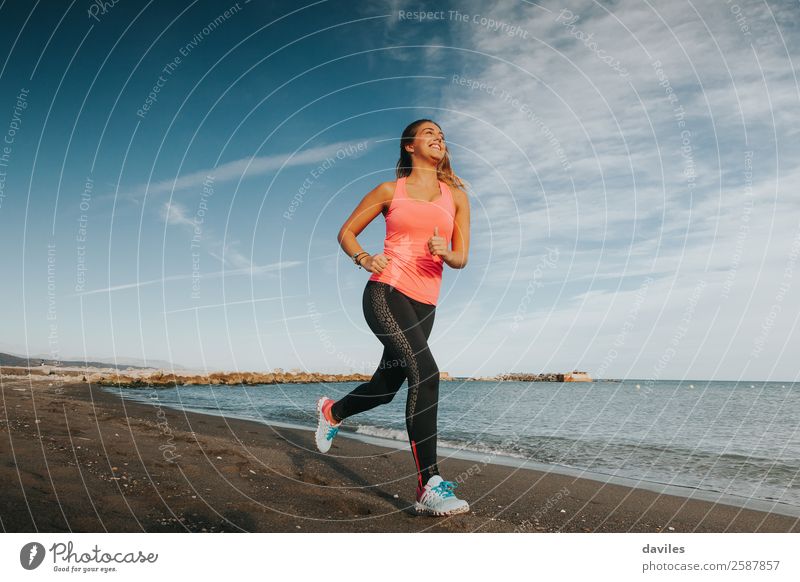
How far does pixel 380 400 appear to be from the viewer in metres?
4.79

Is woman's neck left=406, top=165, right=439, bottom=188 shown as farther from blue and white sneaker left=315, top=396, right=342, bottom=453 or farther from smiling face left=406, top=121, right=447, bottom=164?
blue and white sneaker left=315, top=396, right=342, bottom=453

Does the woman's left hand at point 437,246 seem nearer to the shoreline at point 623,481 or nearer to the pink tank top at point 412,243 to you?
the pink tank top at point 412,243

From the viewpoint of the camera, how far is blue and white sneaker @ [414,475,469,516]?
159 inches

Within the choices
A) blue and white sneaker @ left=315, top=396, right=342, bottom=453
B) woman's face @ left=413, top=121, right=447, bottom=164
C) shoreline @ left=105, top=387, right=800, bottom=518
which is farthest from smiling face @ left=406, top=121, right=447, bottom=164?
shoreline @ left=105, top=387, right=800, bottom=518

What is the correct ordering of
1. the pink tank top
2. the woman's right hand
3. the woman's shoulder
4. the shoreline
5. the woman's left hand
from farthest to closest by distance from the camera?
the shoreline → the woman's shoulder → the pink tank top → the woman's right hand → the woman's left hand

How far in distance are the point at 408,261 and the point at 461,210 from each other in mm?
708

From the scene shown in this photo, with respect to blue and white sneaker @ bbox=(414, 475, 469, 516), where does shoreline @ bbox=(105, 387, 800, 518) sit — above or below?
below

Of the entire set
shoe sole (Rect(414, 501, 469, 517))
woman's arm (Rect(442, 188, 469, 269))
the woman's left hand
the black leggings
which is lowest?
shoe sole (Rect(414, 501, 469, 517))

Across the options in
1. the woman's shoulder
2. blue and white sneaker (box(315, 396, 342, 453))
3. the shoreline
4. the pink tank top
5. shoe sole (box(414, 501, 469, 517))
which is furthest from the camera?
the shoreline

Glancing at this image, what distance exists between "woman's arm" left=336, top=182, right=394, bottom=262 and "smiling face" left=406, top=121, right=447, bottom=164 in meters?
0.40

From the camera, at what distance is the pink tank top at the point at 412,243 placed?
4305 mm

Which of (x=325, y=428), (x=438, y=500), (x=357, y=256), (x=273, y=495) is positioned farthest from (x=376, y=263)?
(x=273, y=495)

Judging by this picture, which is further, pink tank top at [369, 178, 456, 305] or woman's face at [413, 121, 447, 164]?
woman's face at [413, 121, 447, 164]
